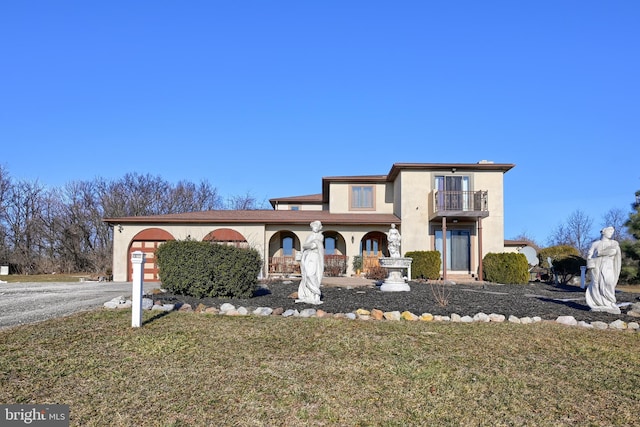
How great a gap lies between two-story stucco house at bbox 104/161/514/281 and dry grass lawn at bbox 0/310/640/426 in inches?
551

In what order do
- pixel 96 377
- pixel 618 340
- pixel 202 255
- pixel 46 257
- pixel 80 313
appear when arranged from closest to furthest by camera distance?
1. pixel 96 377
2. pixel 618 340
3. pixel 80 313
4. pixel 202 255
5. pixel 46 257

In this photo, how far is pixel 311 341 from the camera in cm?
647

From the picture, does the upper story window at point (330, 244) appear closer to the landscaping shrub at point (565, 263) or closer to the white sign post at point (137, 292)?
the landscaping shrub at point (565, 263)

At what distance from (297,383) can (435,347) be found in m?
2.46

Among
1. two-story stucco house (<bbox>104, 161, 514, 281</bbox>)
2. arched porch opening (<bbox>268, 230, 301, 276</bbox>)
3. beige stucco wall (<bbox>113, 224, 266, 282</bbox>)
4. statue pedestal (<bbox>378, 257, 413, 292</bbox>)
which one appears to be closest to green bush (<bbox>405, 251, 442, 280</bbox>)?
two-story stucco house (<bbox>104, 161, 514, 281</bbox>)

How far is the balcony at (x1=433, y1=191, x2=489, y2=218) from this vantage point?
68.0ft

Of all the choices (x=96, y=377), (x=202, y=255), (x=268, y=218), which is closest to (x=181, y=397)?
(x=96, y=377)

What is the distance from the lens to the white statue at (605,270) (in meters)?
9.57

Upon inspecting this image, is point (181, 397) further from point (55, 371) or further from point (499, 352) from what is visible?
point (499, 352)

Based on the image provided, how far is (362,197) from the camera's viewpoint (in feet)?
81.5

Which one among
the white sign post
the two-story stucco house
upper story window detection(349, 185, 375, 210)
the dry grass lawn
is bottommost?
the dry grass lawn

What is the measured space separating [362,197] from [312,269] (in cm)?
1515

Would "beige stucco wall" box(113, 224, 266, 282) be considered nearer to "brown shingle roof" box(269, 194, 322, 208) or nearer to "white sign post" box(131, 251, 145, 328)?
"brown shingle roof" box(269, 194, 322, 208)

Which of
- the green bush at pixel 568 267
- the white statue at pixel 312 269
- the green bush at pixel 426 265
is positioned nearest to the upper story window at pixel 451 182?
the green bush at pixel 426 265
